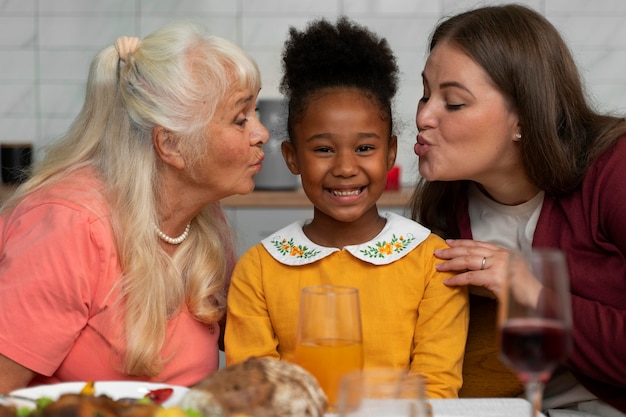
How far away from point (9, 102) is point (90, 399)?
3.28 m

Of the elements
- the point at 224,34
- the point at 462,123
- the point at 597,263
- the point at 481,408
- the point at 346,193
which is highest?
the point at 224,34

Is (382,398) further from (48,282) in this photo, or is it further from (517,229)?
(517,229)

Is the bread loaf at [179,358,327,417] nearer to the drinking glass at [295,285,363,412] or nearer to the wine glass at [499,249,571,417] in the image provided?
the drinking glass at [295,285,363,412]

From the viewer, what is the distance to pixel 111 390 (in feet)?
3.70

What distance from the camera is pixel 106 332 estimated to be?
5.05ft

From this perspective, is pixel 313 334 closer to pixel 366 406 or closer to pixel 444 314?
pixel 366 406

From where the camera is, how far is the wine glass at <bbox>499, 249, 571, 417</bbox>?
0.86 meters

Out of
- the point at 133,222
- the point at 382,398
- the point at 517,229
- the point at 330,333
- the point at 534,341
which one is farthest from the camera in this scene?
the point at 517,229

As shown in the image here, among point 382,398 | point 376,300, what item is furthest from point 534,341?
point 376,300

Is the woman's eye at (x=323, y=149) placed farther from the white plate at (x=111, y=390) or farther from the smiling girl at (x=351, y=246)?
the white plate at (x=111, y=390)

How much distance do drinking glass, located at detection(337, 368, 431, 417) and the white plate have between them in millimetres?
369

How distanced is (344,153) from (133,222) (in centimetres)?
41

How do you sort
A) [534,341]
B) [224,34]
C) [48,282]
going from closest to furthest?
1. [534,341]
2. [48,282]
3. [224,34]

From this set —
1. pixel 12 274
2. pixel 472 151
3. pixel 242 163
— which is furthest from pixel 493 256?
pixel 12 274
